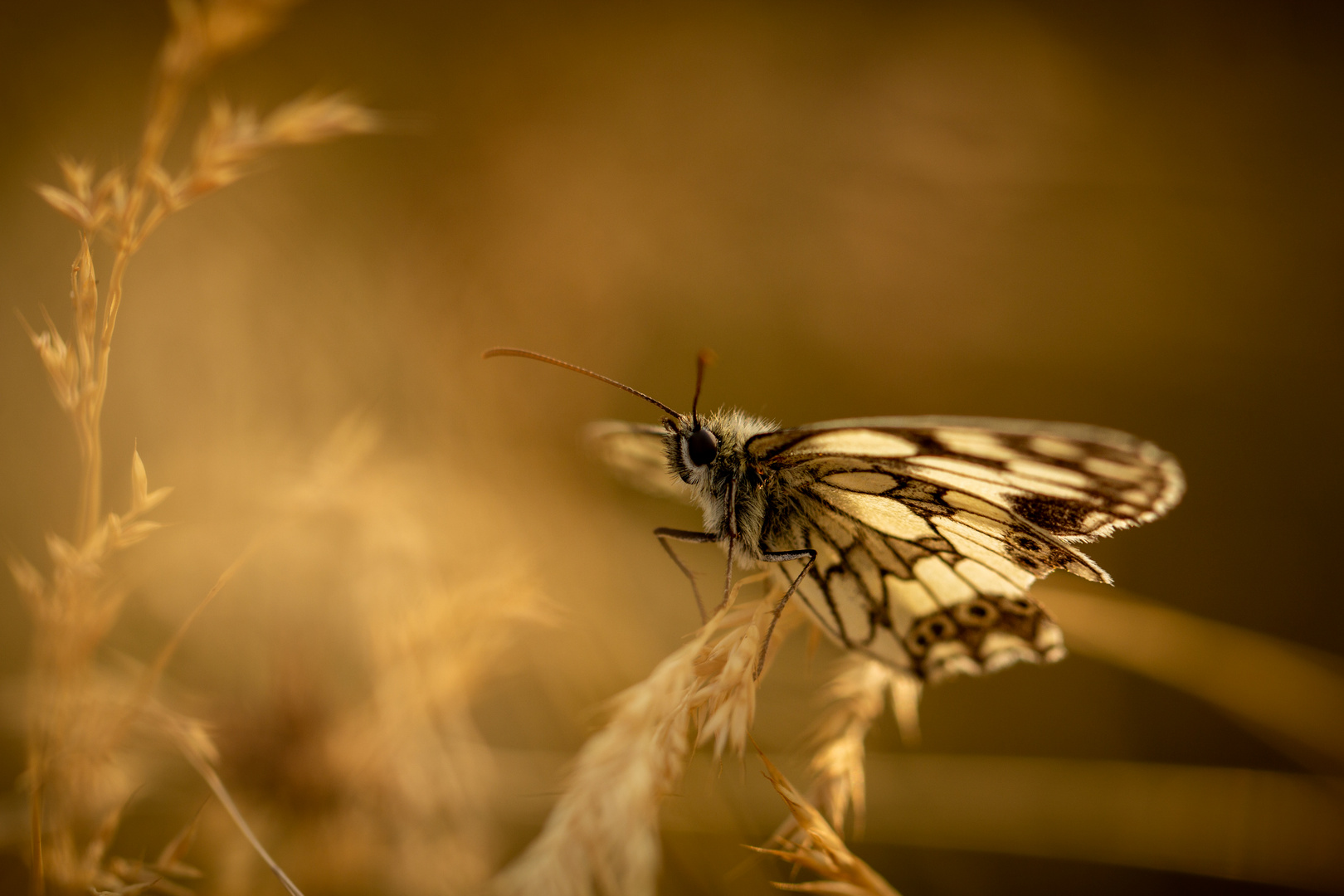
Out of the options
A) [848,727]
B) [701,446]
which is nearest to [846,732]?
[848,727]

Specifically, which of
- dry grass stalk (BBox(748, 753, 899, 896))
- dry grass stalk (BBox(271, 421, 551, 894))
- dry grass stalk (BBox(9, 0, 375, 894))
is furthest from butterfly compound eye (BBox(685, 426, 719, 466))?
dry grass stalk (BBox(9, 0, 375, 894))

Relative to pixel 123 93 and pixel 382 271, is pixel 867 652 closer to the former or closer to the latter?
pixel 382 271

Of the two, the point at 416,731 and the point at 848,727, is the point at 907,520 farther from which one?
the point at 416,731

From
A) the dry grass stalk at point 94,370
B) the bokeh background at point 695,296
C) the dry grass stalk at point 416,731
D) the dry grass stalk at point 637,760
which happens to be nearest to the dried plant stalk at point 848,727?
the dry grass stalk at point 637,760

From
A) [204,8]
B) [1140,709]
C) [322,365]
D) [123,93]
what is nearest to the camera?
[204,8]

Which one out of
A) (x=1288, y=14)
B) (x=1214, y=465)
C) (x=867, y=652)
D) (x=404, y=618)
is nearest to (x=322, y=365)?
(x=404, y=618)

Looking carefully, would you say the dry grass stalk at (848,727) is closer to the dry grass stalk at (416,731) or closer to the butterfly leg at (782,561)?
the butterfly leg at (782,561)
